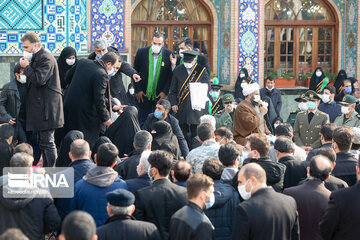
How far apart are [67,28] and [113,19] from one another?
384 cm

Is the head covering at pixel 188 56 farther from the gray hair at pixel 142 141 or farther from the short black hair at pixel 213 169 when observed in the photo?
the short black hair at pixel 213 169

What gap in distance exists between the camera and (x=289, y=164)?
6.40 m

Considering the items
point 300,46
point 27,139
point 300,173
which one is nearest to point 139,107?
point 27,139

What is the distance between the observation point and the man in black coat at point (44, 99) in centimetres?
741

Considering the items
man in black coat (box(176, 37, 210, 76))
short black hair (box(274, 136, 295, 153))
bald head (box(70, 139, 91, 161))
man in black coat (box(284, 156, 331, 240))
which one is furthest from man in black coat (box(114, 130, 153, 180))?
man in black coat (box(176, 37, 210, 76))

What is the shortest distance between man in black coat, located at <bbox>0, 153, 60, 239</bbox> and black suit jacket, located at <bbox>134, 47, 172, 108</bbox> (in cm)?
513

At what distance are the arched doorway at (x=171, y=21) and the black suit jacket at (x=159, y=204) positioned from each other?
11.3 metres

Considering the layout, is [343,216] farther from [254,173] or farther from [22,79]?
[22,79]

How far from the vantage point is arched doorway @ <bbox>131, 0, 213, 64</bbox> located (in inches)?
639

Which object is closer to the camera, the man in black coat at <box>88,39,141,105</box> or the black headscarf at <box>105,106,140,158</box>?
the black headscarf at <box>105,106,140,158</box>

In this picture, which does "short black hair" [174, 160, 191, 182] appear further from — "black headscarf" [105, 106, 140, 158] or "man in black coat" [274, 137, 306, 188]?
"black headscarf" [105, 106, 140, 158]

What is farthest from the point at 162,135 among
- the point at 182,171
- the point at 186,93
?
the point at 182,171

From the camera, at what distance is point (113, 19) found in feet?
50.4

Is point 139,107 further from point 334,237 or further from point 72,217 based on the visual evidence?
point 72,217
